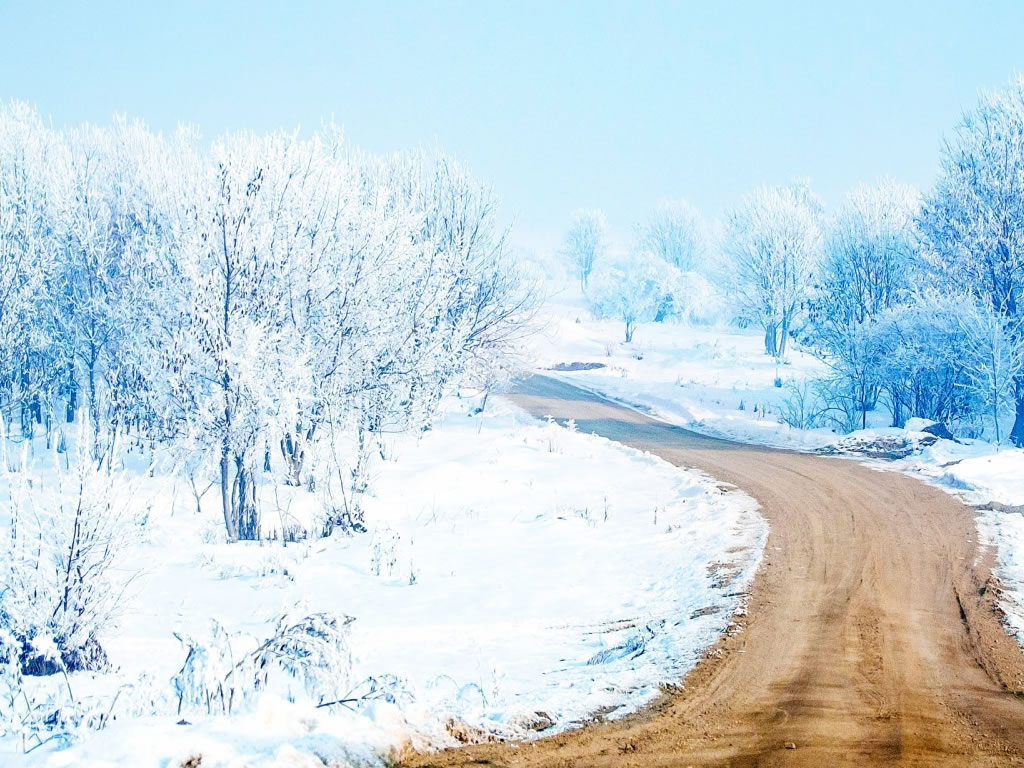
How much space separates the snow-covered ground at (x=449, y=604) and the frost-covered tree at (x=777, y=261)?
37.8 m

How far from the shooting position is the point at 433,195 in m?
29.3

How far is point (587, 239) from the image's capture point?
105 metres

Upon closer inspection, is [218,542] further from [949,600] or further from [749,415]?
[749,415]

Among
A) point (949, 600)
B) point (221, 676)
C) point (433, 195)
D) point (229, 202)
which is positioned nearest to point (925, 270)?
point (433, 195)

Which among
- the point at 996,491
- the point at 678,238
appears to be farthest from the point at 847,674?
the point at 678,238

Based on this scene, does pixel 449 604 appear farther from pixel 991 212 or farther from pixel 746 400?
pixel 746 400

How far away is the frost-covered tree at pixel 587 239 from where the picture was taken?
104 m

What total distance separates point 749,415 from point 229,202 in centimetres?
2715

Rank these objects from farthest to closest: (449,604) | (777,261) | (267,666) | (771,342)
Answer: (771,342) < (777,261) < (449,604) < (267,666)

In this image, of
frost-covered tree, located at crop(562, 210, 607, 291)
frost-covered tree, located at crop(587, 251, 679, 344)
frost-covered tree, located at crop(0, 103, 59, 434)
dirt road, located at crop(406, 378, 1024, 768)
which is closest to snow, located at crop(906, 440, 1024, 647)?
dirt road, located at crop(406, 378, 1024, 768)

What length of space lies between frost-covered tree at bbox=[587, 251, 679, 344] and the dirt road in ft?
178

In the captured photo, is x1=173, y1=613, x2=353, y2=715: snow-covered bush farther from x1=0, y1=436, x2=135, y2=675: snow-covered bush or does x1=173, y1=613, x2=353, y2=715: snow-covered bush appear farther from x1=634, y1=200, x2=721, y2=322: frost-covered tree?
x1=634, y1=200, x2=721, y2=322: frost-covered tree

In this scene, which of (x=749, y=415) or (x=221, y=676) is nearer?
(x=221, y=676)

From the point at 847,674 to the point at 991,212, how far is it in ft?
83.1
